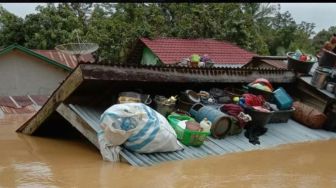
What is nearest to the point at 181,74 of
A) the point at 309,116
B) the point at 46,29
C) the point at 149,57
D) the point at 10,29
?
the point at 309,116

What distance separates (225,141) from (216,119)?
44 cm

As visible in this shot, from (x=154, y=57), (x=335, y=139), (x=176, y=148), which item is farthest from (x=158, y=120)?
(x=154, y=57)

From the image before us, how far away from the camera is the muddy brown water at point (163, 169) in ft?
19.2

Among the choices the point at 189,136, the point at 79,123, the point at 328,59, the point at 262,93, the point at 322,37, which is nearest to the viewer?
the point at 189,136

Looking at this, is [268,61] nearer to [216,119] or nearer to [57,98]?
[216,119]

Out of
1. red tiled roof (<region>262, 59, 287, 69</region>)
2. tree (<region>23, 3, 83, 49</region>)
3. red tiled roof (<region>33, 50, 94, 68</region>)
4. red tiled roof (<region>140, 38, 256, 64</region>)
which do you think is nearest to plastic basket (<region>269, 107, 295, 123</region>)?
red tiled roof (<region>262, 59, 287, 69</region>)

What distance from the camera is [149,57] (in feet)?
73.0

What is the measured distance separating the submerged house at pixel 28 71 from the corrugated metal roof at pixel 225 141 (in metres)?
11.5

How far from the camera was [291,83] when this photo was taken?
34.9 feet

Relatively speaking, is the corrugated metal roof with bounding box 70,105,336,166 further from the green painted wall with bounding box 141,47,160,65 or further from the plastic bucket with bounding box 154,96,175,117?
the green painted wall with bounding box 141,47,160,65

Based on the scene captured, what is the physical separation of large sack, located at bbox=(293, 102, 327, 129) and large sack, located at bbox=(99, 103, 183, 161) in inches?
161

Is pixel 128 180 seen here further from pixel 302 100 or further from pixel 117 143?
pixel 302 100

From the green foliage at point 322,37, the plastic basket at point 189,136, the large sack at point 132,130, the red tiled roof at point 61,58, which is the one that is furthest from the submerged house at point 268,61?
the green foliage at point 322,37

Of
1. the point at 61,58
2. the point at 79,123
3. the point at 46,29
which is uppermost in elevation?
the point at 79,123
